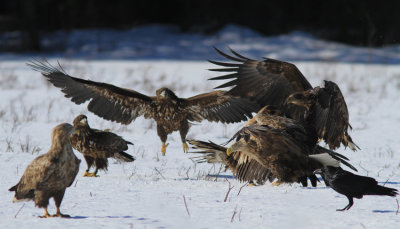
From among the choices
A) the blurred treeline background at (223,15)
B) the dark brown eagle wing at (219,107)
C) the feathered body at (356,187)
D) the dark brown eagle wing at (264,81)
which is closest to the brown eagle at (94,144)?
the dark brown eagle wing at (219,107)

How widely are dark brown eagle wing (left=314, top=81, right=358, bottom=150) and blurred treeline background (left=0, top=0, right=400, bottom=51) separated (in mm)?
17237

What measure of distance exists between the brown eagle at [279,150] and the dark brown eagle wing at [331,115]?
0.45 m

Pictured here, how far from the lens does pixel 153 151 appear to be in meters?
7.10

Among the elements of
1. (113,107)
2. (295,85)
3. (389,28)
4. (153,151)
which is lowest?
(153,151)

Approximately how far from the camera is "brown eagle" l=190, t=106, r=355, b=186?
4777mm

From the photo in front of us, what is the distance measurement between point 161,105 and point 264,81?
1239mm

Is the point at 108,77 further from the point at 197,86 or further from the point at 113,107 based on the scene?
the point at 113,107

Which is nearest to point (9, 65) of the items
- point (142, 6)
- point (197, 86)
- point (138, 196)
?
point (197, 86)

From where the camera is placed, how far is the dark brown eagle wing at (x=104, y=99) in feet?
22.2

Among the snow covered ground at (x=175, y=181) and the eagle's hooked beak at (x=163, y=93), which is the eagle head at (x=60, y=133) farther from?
the eagle's hooked beak at (x=163, y=93)

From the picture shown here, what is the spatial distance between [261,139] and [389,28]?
18.3 metres

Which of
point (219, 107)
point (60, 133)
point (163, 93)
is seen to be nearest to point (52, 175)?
point (60, 133)

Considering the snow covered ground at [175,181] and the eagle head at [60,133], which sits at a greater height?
the eagle head at [60,133]

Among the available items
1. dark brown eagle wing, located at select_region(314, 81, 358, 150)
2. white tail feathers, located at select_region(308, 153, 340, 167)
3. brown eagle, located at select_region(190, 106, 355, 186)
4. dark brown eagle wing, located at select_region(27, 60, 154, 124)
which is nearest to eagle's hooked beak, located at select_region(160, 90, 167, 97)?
dark brown eagle wing, located at select_region(27, 60, 154, 124)
